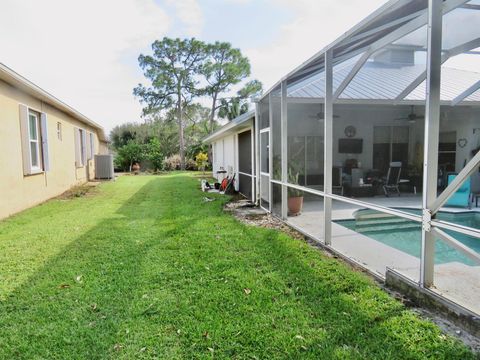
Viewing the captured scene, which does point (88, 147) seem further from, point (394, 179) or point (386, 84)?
point (394, 179)

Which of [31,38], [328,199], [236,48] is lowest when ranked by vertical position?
[328,199]

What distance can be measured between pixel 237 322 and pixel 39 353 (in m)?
1.47

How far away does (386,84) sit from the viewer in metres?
9.05

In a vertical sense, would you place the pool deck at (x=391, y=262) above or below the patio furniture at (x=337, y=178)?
below

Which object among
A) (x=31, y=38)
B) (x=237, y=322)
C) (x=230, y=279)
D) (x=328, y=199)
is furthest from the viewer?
(x=31, y=38)

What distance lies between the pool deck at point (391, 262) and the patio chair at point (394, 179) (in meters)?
2.77

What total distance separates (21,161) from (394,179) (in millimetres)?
10120

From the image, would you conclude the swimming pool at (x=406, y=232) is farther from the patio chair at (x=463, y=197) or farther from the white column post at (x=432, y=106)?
the white column post at (x=432, y=106)

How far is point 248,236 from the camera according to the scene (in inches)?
210

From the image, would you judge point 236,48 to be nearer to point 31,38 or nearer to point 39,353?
point 31,38

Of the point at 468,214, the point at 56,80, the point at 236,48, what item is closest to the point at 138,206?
the point at 468,214

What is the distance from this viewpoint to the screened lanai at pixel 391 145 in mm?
2818

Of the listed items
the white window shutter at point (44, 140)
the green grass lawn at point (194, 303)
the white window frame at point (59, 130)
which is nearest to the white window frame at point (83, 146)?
the white window frame at point (59, 130)

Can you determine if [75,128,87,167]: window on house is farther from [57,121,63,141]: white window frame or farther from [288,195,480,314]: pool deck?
[288,195,480,314]: pool deck
